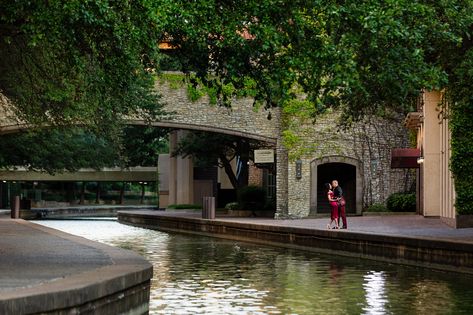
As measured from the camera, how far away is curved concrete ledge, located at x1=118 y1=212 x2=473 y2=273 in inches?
887

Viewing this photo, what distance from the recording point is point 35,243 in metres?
22.6

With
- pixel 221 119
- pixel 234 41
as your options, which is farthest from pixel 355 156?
pixel 234 41

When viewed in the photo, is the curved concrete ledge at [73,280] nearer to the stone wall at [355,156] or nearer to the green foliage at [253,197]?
the stone wall at [355,156]

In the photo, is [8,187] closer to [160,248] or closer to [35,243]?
[160,248]

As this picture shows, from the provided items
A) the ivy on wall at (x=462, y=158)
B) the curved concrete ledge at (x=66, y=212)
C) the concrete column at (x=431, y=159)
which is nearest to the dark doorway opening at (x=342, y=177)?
the concrete column at (x=431, y=159)

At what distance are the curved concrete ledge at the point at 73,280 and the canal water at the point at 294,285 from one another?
2.40 feet

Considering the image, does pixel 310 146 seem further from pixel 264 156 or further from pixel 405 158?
pixel 405 158

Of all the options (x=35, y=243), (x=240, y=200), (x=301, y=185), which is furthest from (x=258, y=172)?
(x=35, y=243)

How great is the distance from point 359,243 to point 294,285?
28.0ft

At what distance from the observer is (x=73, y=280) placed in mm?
12508

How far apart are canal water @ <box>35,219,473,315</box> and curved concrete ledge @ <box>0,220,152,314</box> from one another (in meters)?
0.73

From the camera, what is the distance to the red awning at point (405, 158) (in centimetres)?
4578

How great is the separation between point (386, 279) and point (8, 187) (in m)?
82.1

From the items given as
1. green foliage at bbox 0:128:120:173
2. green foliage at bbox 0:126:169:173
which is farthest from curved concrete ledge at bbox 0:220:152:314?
green foliage at bbox 0:128:120:173
